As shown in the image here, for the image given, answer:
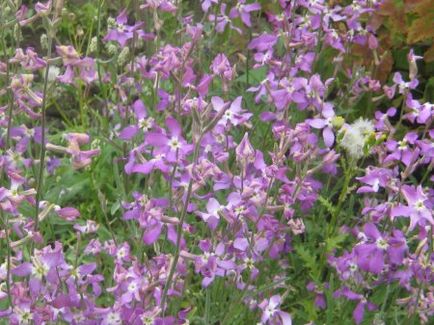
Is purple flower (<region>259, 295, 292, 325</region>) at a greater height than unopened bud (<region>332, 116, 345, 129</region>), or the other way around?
unopened bud (<region>332, 116, 345, 129</region>)

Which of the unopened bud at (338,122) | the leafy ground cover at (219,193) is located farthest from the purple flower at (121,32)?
the unopened bud at (338,122)

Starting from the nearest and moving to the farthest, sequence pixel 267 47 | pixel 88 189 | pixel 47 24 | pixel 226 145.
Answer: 1. pixel 47 24
2. pixel 226 145
3. pixel 267 47
4. pixel 88 189

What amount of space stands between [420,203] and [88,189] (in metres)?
1.48

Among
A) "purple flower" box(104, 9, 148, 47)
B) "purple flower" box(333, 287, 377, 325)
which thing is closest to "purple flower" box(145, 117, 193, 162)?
"purple flower" box(333, 287, 377, 325)

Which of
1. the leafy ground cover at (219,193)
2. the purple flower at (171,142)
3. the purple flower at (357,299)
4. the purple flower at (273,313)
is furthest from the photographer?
the purple flower at (357,299)

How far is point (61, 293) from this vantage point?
76.8 inches

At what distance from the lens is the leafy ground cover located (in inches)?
76.0

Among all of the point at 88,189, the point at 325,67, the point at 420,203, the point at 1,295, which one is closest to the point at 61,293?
the point at 1,295

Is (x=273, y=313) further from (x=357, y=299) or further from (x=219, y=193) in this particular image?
(x=219, y=193)

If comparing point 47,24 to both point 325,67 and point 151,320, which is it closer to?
point 151,320

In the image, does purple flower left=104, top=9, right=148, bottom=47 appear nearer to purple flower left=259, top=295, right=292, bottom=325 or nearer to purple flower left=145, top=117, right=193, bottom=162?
purple flower left=145, top=117, right=193, bottom=162

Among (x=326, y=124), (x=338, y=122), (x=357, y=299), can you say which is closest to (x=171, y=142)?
(x=338, y=122)

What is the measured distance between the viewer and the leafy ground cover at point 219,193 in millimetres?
1931

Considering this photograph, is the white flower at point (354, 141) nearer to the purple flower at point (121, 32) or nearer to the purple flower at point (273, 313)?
the purple flower at point (273, 313)
